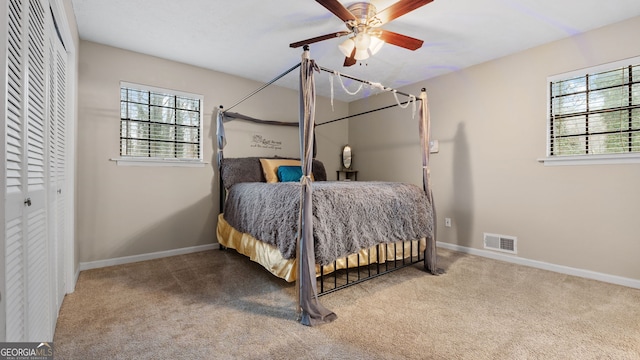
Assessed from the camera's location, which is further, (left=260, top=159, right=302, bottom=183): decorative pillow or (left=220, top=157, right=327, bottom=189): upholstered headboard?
(left=260, top=159, right=302, bottom=183): decorative pillow

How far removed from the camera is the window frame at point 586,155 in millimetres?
2459

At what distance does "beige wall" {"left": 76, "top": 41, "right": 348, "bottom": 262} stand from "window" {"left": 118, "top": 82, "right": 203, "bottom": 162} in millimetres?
89

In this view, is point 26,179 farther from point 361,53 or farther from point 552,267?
point 552,267

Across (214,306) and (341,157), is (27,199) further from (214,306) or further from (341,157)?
(341,157)

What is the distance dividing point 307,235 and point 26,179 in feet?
4.66

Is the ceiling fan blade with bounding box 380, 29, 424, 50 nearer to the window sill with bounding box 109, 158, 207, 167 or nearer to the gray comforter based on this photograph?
the gray comforter

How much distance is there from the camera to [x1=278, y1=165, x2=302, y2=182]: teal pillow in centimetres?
375

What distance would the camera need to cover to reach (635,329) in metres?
1.76

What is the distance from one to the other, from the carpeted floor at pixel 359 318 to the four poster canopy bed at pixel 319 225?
21 cm

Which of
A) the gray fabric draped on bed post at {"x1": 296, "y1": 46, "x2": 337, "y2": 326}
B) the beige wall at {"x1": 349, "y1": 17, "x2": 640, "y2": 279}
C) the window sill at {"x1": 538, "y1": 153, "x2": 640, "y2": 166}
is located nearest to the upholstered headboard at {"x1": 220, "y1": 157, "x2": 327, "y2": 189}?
the gray fabric draped on bed post at {"x1": 296, "y1": 46, "x2": 337, "y2": 326}

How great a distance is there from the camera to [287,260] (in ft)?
7.20

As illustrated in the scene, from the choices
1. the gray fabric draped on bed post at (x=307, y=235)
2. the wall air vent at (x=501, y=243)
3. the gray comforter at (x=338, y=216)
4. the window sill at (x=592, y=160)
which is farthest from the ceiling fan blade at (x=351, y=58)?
the wall air vent at (x=501, y=243)

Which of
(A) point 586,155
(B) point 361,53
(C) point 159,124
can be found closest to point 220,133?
(C) point 159,124

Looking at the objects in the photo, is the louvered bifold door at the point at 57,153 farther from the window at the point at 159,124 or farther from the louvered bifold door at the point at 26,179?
the window at the point at 159,124
